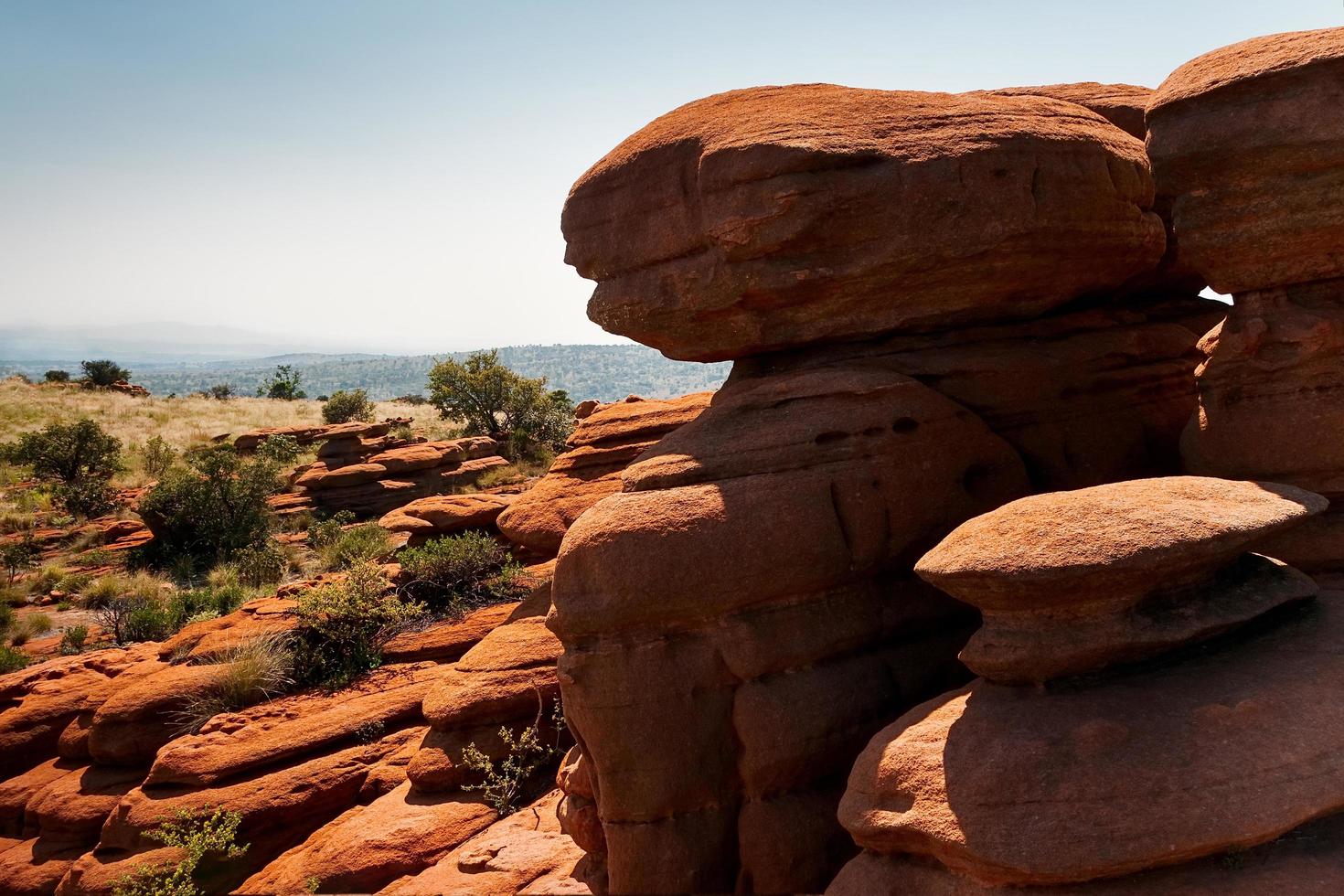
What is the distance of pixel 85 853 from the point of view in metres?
11.2

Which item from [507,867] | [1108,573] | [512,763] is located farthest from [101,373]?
[1108,573]

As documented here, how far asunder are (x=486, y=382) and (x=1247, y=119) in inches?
1297

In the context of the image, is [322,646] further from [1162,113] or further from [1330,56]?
[1330,56]

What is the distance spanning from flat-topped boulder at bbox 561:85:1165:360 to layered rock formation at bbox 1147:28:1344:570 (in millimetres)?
1123

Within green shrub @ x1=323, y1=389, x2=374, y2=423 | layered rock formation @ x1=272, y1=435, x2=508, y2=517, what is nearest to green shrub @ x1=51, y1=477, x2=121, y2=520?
layered rock formation @ x1=272, y1=435, x2=508, y2=517

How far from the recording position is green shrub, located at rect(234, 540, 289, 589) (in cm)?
2128

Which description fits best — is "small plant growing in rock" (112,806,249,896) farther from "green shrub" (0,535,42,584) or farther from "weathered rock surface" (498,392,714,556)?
"green shrub" (0,535,42,584)

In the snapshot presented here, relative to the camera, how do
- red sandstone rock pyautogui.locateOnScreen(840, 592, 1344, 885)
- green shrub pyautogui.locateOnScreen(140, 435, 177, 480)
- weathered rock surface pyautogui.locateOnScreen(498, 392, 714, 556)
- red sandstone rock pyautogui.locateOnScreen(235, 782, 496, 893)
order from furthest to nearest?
green shrub pyautogui.locateOnScreen(140, 435, 177, 480)
weathered rock surface pyautogui.locateOnScreen(498, 392, 714, 556)
red sandstone rock pyautogui.locateOnScreen(235, 782, 496, 893)
red sandstone rock pyautogui.locateOnScreen(840, 592, 1344, 885)

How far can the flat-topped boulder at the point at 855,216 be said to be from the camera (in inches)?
330

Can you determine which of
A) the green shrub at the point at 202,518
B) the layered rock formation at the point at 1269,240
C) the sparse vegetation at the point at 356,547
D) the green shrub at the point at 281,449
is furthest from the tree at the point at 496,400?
the layered rock formation at the point at 1269,240

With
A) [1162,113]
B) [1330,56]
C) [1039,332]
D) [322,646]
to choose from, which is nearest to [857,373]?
[1039,332]

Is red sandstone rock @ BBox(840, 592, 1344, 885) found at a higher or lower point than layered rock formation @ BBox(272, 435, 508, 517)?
higher

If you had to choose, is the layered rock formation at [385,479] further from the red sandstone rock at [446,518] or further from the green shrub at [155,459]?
the red sandstone rock at [446,518]

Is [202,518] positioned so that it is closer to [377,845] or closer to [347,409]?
[377,845]
